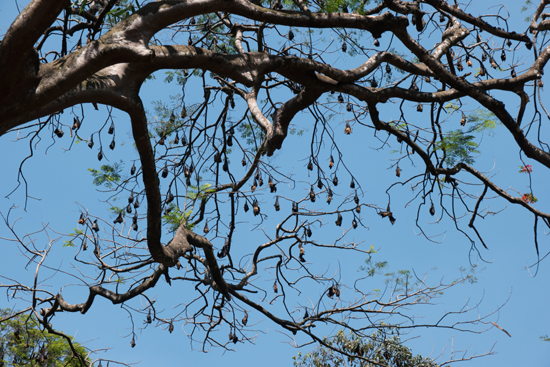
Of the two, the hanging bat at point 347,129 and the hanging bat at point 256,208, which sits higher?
the hanging bat at point 347,129

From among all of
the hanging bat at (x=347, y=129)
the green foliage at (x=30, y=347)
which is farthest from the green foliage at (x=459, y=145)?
the green foliage at (x=30, y=347)

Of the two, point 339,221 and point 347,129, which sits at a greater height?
point 347,129

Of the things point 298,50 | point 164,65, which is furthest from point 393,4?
point 164,65

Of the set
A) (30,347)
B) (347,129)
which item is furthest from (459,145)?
(30,347)

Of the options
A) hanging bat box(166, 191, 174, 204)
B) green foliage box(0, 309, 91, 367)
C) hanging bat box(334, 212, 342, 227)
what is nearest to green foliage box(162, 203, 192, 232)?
hanging bat box(166, 191, 174, 204)

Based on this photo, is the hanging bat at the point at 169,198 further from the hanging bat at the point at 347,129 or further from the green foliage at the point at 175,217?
the hanging bat at the point at 347,129

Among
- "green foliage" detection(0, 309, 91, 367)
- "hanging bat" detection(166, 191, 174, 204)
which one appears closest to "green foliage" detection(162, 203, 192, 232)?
"hanging bat" detection(166, 191, 174, 204)

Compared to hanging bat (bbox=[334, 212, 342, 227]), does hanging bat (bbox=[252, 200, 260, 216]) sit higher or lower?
lower

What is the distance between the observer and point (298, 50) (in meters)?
5.77

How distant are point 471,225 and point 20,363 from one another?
28.1 ft

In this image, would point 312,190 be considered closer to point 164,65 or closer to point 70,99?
point 164,65

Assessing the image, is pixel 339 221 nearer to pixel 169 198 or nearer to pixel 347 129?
pixel 347 129

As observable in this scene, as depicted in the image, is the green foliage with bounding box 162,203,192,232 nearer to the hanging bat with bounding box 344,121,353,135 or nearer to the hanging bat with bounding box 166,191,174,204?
the hanging bat with bounding box 166,191,174,204

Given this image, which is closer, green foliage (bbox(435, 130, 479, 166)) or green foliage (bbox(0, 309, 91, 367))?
green foliage (bbox(435, 130, 479, 166))
